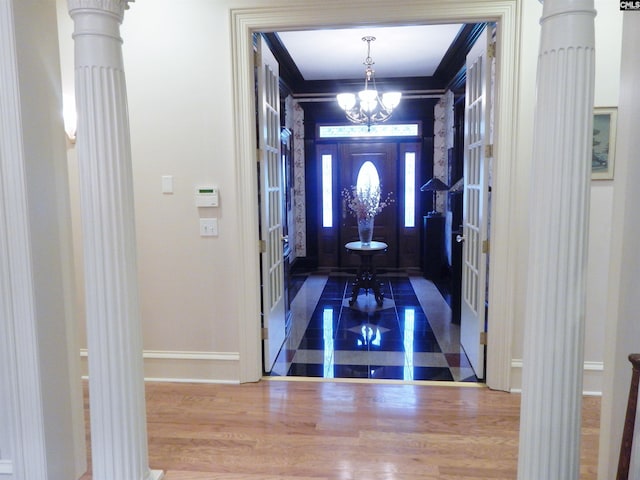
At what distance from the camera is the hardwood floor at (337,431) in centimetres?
237

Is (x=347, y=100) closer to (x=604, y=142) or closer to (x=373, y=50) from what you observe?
(x=373, y=50)

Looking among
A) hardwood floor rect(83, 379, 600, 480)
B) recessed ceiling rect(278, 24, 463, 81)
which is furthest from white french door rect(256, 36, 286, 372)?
recessed ceiling rect(278, 24, 463, 81)

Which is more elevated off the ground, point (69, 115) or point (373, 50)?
point (373, 50)

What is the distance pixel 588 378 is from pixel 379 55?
411cm

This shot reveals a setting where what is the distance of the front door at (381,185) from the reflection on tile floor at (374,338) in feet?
4.58

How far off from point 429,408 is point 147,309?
206 centimetres

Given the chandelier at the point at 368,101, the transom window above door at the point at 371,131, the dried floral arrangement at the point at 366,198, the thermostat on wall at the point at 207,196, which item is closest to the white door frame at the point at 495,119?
the thermostat on wall at the point at 207,196

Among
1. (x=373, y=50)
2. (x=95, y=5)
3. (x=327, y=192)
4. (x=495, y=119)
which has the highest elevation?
(x=373, y=50)

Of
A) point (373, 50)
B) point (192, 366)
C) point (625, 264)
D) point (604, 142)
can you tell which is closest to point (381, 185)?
point (373, 50)

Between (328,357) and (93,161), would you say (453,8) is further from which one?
(328,357)

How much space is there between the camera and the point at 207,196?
127 inches

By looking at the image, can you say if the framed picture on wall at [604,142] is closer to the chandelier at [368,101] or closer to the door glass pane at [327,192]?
the chandelier at [368,101]

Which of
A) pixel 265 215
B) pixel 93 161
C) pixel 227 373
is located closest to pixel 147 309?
pixel 227 373

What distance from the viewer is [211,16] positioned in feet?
10.1
